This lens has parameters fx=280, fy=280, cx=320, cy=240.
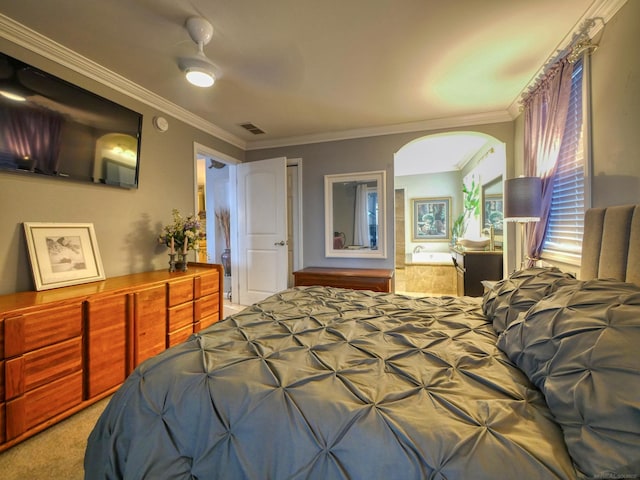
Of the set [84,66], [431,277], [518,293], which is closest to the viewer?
[518,293]

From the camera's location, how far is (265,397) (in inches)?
33.6

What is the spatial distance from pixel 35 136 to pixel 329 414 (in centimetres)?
255

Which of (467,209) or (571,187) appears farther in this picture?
(467,209)

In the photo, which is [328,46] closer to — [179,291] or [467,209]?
[179,291]

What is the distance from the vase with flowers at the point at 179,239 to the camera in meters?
2.85

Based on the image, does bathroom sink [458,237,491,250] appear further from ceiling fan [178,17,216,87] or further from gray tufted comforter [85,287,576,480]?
ceiling fan [178,17,216,87]

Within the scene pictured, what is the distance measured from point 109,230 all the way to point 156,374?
2.00 m

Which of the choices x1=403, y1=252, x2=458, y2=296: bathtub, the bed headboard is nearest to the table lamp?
the bed headboard

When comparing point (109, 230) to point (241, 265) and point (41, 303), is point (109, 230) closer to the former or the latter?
point (41, 303)

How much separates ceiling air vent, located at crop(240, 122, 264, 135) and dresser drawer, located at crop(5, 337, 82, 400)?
278 centimetres

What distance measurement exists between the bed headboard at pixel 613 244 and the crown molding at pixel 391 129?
6.80 feet

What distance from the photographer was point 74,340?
5.82 feet

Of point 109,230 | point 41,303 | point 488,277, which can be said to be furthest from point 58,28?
point 488,277

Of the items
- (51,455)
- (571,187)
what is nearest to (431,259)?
(571,187)
